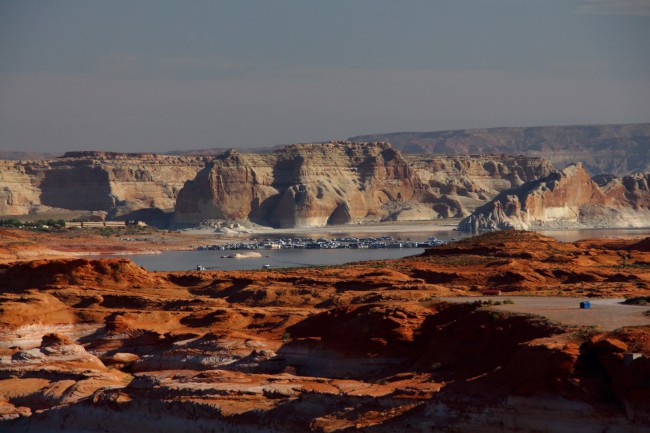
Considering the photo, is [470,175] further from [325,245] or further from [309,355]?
[309,355]

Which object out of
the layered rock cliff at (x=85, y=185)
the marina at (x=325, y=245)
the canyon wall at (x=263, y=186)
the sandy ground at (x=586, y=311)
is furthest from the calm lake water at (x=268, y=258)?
the layered rock cliff at (x=85, y=185)

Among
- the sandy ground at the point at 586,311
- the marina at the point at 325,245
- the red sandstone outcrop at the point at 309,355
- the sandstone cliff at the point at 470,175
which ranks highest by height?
the sandstone cliff at the point at 470,175

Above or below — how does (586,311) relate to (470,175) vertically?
below

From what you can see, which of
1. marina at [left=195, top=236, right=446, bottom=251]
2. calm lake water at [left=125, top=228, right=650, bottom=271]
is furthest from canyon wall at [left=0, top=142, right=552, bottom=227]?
calm lake water at [left=125, top=228, right=650, bottom=271]

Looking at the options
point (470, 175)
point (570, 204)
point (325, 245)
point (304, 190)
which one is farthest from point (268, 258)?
point (470, 175)

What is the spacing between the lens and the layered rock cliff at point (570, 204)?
134 m

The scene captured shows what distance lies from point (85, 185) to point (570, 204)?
66.4m

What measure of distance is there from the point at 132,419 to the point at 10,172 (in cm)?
15019

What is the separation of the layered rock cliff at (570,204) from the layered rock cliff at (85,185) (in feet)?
165

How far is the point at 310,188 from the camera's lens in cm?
15500

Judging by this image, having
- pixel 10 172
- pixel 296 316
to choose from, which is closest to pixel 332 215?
pixel 10 172

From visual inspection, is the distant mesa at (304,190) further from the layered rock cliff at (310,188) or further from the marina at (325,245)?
the marina at (325,245)

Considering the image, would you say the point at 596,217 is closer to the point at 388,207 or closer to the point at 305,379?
the point at 388,207

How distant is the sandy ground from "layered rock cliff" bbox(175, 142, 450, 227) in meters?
123
